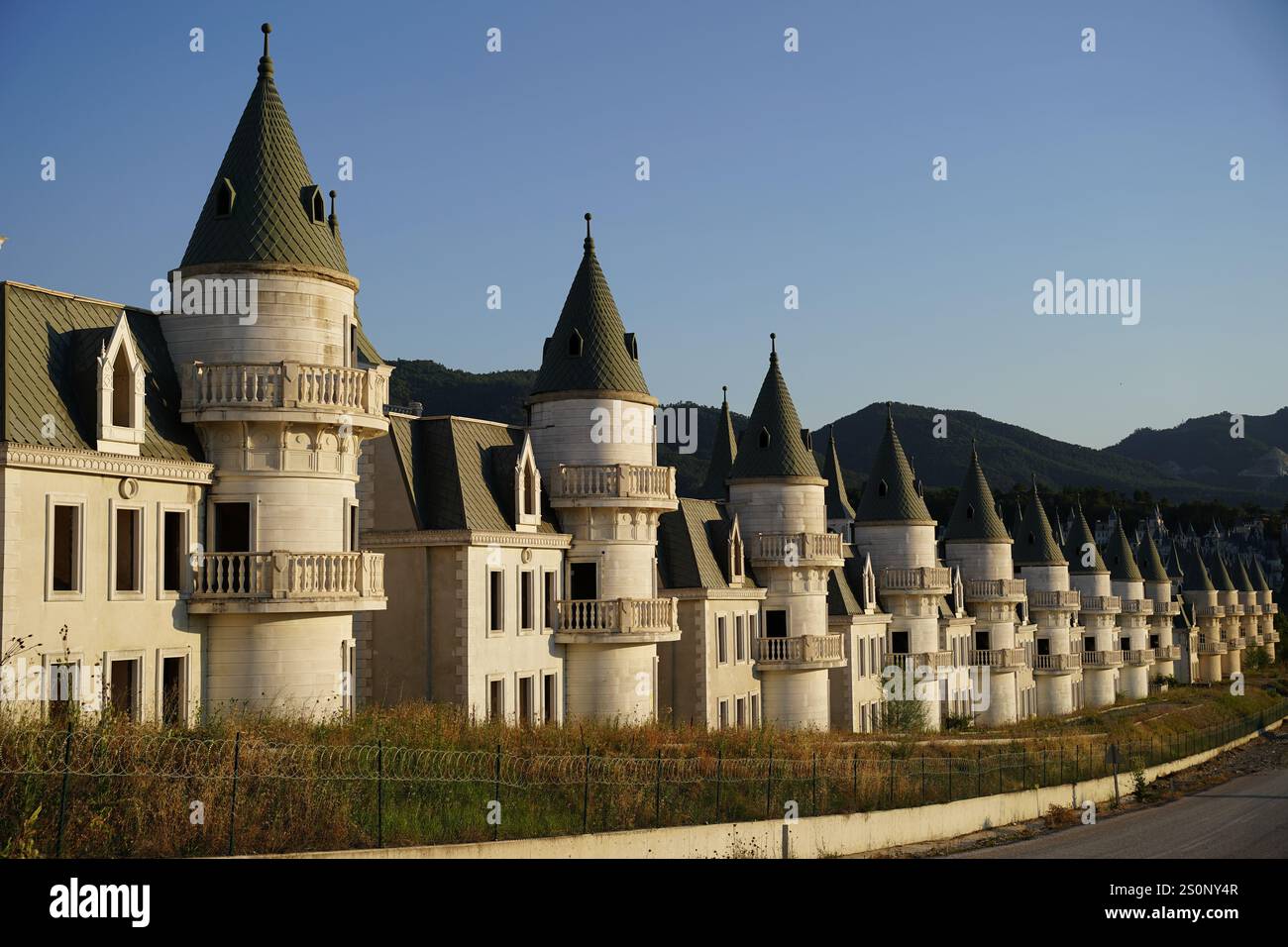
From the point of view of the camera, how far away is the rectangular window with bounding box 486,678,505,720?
38438mm

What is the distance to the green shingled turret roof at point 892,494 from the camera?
69.8 meters

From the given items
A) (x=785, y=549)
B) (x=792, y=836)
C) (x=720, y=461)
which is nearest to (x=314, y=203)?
(x=792, y=836)

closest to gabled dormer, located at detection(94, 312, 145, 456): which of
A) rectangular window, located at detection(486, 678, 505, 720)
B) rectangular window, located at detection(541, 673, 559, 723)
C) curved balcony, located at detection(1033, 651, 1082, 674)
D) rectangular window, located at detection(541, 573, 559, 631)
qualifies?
rectangular window, located at detection(486, 678, 505, 720)

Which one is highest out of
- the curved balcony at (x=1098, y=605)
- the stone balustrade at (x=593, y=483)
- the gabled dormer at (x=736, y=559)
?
the stone balustrade at (x=593, y=483)

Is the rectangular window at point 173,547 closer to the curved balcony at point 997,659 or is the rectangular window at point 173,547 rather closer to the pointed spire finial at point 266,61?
the pointed spire finial at point 266,61

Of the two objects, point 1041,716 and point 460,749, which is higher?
point 460,749

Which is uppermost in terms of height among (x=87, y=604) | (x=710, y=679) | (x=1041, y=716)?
(x=87, y=604)

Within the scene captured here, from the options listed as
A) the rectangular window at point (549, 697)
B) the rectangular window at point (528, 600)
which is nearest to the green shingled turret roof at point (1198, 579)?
the rectangular window at point (549, 697)

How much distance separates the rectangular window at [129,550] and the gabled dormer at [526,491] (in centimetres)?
1370

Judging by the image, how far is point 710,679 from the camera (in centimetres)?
5025
